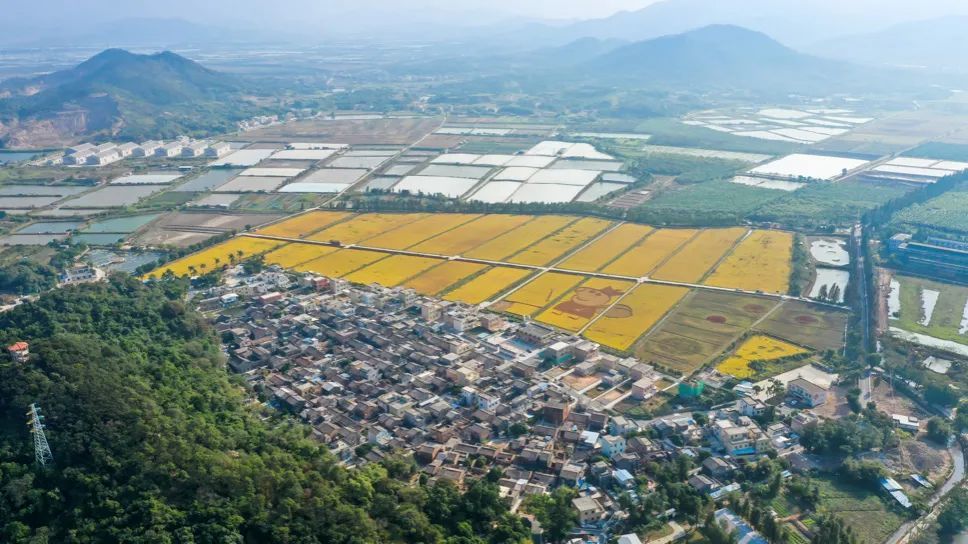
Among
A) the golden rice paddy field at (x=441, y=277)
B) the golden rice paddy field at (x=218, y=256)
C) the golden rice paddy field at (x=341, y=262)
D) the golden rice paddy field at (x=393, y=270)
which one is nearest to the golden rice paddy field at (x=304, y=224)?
the golden rice paddy field at (x=218, y=256)

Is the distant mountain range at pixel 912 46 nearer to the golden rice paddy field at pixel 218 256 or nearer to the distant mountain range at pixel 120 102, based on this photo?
the distant mountain range at pixel 120 102

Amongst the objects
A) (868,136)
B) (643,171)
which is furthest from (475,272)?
(868,136)

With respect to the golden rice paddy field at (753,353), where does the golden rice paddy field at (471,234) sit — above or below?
above

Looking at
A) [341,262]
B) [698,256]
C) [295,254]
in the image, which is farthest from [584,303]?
[295,254]

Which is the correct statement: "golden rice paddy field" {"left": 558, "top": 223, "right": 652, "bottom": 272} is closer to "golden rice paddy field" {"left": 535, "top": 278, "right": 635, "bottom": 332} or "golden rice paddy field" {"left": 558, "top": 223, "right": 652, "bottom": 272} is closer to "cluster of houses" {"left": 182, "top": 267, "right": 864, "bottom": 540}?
"golden rice paddy field" {"left": 535, "top": 278, "right": 635, "bottom": 332}

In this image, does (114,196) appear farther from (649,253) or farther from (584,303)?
(649,253)

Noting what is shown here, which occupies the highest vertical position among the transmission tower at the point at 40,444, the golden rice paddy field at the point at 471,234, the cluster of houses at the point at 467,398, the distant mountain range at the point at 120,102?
the distant mountain range at the point at 120,102

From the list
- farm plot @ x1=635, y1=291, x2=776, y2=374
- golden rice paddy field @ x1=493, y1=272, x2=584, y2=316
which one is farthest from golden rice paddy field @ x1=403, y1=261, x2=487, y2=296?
farm plot @ x1=635, y1=291, x2=776, y2=374
